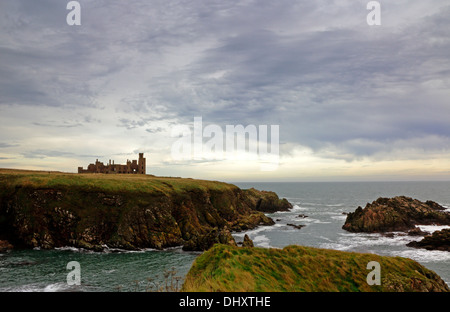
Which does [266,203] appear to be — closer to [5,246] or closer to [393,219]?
[393,219]

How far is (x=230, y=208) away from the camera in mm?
85188

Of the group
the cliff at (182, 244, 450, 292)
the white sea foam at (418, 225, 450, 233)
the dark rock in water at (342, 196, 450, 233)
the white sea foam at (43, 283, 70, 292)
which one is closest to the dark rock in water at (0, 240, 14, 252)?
the white sea foam at (43, 283, 70, 292)

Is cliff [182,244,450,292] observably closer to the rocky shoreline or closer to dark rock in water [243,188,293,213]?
the rocky shoreline

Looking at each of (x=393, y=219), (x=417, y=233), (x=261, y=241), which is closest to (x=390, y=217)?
(x=393, y=219)

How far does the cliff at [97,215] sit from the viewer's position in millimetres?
53053

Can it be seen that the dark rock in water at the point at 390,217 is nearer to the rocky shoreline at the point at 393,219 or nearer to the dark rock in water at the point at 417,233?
the rocky shoreline at the point at 393,219

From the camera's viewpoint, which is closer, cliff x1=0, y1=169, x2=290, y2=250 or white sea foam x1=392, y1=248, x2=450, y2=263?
white sea foam x1=392, y1=248, x2=450, y2=263

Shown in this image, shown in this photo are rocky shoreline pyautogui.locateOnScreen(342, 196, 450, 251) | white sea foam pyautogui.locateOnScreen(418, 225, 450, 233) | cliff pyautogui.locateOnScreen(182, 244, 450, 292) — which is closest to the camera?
cliff pyautogui.locateOnScreen(182, 244, 450, 292)

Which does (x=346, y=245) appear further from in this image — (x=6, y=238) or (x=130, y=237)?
(x=6, y=238)

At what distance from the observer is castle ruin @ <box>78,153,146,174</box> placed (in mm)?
114312

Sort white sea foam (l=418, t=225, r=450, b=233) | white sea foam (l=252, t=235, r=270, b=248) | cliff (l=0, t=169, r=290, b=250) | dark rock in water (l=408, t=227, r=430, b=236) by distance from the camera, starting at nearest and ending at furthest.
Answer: cliff (l=0, t=169, r=290, b=250) → white sea foam (l=252, t=235, r=270, b=248) → dark rock in water (l=408, t=227, r=430, b=236) → white sea foam (l=418, t=225, r=450, b=233)

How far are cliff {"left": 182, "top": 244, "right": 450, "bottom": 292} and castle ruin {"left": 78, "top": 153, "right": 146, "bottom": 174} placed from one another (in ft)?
353

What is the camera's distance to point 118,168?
11831 centimetres
